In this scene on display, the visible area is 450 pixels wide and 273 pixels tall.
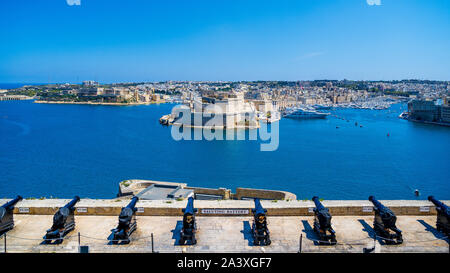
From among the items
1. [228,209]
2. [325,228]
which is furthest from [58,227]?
[325,228]

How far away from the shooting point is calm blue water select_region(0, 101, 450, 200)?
1447cm

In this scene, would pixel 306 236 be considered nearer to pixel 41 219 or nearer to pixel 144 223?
pixel 144 223

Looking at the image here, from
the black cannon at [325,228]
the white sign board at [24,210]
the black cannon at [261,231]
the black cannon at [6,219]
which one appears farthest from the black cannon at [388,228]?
the white sign board at [24,210]

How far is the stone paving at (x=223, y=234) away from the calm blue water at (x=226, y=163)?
31.4ft

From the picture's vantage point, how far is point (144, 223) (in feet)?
11.5

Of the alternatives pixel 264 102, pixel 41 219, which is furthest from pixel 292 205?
pixel 264 102

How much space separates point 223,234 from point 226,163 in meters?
16.0

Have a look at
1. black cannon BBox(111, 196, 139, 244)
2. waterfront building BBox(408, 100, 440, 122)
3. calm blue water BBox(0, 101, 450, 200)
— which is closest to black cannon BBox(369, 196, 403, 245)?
black cannon BBox(111, 196, 139, 244)

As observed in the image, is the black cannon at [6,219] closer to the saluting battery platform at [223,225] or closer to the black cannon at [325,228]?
the saluting battery platform at [223,225]

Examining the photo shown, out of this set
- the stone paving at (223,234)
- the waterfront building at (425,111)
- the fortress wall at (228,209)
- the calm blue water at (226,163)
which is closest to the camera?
the stone paving at (223,234)

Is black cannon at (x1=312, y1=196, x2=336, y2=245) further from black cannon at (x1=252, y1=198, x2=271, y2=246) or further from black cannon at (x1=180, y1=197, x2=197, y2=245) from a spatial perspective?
black cannon at (x1=180, y1=197, x2=197, y2=245)

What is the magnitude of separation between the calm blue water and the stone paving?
9579mm

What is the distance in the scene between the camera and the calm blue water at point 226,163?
14469 mm
